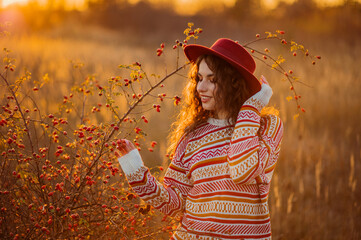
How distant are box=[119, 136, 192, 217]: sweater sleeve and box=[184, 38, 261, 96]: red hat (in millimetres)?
477

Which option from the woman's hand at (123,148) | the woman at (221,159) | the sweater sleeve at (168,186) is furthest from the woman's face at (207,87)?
the woman's hand at (123,148)

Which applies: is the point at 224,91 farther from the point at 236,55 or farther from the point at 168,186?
the point at 168,186

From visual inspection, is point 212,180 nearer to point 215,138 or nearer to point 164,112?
point 215,138

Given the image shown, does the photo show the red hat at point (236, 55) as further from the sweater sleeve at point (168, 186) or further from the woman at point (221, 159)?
the sweater sleeve at point (168, 186)

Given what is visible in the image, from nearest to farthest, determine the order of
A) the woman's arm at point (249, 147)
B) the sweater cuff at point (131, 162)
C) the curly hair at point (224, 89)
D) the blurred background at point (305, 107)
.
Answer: the woman's arm at point (249, 147), the sweater cuff at point (131, 162), the curly hair at point (224, 89), the blurred background at point (305, 107)

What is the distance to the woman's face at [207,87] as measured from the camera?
82.3 inches

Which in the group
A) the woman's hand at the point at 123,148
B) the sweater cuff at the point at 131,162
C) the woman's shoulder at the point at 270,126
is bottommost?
the sweater cuff at the point at 131,162

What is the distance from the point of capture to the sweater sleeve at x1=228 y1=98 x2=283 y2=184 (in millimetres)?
1868

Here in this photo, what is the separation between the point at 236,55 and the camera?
209 cm

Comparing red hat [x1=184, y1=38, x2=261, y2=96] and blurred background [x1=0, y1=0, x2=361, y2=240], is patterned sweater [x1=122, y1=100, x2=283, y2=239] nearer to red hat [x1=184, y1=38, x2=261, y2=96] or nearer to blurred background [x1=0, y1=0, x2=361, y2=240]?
red hat [x1=184, y1=38, x2=261, y2=96]

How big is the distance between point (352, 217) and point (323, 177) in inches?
39.6

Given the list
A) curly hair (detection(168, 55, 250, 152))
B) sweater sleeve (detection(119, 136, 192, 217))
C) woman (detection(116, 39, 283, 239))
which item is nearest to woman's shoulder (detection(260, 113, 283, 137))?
woman (detection(116, 39, 283, 239))

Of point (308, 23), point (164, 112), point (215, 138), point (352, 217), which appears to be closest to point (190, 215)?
point (215, 138)

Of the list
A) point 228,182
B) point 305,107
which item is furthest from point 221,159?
point 305,107
